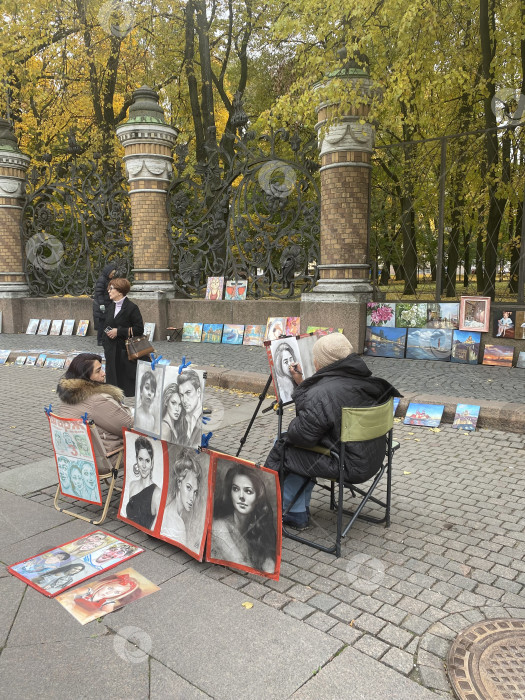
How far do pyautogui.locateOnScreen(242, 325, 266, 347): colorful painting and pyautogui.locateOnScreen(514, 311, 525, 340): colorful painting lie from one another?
4902 millimetres

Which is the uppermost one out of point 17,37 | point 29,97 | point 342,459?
point 17,37

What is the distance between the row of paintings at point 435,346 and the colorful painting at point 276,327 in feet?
5.68

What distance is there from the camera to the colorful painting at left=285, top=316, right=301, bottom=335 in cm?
1075

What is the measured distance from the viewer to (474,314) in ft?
29.4

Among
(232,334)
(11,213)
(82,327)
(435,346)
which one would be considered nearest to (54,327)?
(82,327)

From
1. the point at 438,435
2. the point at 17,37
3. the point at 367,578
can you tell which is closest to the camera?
the point at 367,578

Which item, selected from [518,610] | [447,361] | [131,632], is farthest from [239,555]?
[447,361]

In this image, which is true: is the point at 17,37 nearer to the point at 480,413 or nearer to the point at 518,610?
the point at 480,413

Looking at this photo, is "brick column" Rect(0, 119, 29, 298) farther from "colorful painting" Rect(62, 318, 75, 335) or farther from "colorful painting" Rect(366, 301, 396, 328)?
"colorful painting" Rect(366, 301, 396, 328)

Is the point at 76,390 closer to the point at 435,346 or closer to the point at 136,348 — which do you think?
the point at 136,348

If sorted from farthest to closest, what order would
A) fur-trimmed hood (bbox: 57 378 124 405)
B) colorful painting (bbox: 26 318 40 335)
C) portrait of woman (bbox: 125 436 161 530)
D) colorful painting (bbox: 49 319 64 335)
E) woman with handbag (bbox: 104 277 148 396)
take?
colorful painting (bbox: 26 318 40 335), colorful painting (bbox: 49 319 64 335), woman with handbag (bbox: 104 277 148 396), fur-trimmed hood (bbox: 57 378 124 405), portrait of woman (bbox: 125 436 161 530)

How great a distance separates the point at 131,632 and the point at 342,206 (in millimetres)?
8216

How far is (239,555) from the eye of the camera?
3.46m

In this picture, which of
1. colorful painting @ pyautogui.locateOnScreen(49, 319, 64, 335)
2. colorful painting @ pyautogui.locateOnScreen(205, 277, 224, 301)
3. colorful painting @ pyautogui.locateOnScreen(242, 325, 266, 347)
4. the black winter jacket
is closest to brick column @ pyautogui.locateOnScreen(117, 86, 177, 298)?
colorful painting @ pyautogui.locateOnScreen(205, 277, 224, 301)
